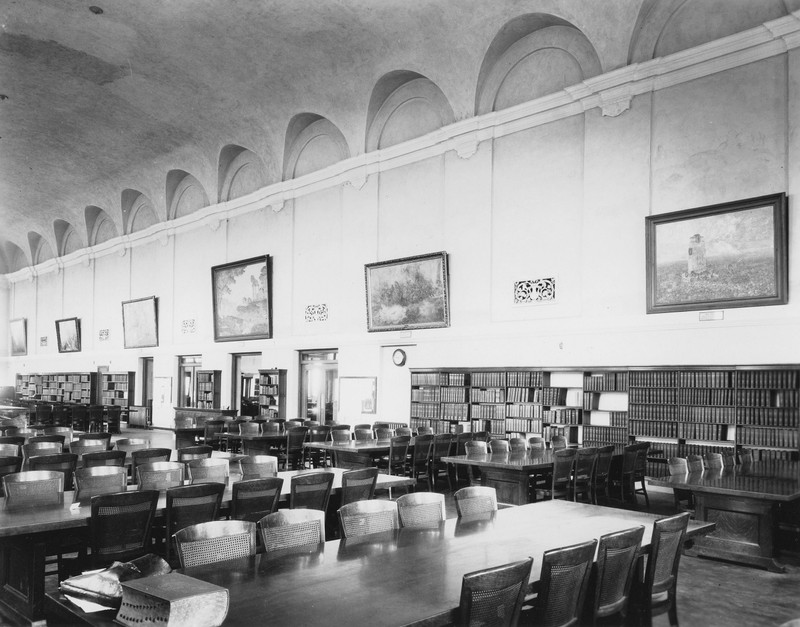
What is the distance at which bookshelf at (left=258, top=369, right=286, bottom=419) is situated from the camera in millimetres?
16156

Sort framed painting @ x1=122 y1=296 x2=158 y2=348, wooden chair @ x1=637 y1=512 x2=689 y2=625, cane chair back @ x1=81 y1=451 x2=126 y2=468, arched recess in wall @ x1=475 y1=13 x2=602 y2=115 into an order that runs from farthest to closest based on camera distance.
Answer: framed painting @ x1=122 y1=296 x2=158 y2=348 < arched recess in wall @ x1=475 y1=13 x2=602 y2=115 < cane chair back @ x1=81 y1=451 x2=126 y2=468 < wooden chair @ x1=637 y1=512 x2=689 y2=625

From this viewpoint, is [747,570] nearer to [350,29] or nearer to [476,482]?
[476,482]

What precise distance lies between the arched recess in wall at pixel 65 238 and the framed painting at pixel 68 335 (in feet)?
8.71

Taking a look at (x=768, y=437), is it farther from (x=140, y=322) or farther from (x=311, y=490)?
(x=140, y=322)

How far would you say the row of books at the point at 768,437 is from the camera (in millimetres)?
8781

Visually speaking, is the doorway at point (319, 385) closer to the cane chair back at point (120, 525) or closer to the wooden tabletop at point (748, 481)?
the wooden tabletop at point (748, 481)

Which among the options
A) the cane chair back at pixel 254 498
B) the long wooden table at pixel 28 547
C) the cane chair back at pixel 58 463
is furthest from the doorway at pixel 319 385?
the long wooden table at pixel 28 547

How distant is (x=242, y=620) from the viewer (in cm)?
237

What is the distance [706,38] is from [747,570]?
7564mm

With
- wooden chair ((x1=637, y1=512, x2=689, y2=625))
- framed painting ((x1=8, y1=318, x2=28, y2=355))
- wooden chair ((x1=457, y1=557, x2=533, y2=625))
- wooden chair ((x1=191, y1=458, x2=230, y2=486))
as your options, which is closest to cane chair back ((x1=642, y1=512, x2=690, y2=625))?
wooden chair ((x1=637, y1=512, x2=689, y2=625))

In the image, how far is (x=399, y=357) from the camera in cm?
1380

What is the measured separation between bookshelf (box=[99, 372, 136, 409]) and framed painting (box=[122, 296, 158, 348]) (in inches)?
42.0

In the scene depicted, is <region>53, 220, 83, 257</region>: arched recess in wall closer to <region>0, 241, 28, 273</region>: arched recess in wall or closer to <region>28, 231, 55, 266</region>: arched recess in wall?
<region>28, 231, 55, 266</region>: arched recess in wall

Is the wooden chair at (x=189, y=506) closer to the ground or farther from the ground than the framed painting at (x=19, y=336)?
closer to the ground
